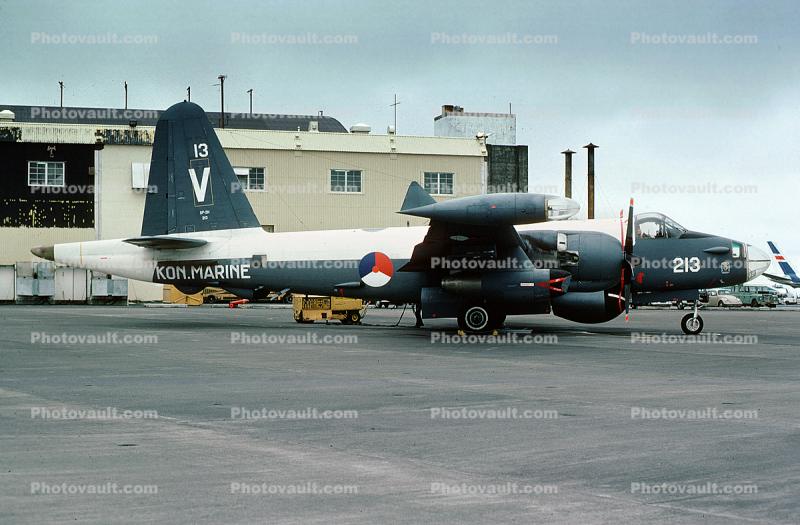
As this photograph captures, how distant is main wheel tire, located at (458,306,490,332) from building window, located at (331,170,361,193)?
37.8 meters

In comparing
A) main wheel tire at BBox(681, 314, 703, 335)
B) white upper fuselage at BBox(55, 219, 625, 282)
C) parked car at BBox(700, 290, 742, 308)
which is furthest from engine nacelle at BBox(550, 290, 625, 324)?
parked car at BBox(700, 290, 742, 308)

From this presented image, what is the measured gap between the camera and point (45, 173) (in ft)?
199

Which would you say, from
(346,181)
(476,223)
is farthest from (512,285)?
(346,181)

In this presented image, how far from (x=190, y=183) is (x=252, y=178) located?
106 feet

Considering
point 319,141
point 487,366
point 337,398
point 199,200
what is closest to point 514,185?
point 319,141

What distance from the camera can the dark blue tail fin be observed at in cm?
3016

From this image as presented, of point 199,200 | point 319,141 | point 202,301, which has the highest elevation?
point 319,141

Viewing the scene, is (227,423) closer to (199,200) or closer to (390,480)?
(390,480)

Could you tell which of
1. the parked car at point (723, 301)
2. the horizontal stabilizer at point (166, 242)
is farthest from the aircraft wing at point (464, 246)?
the parked car at point (723, 301)

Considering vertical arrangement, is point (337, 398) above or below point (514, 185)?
below

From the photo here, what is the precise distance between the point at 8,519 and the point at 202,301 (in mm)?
57048

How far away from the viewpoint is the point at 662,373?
54.7ft

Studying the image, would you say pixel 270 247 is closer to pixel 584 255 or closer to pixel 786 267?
pixel 584 255

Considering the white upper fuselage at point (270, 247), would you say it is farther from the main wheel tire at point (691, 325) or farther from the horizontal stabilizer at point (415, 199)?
the main wheel tire at point (691, 325)
